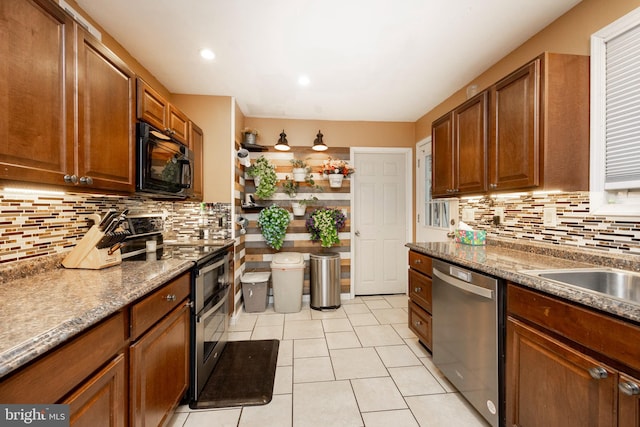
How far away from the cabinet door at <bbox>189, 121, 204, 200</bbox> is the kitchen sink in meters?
2.74

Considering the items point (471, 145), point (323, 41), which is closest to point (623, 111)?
point (471, 145)

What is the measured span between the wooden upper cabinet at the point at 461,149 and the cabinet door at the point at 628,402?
4.73ft

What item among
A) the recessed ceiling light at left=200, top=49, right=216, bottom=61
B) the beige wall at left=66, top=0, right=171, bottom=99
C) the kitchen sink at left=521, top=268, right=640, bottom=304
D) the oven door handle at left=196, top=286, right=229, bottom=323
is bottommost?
the oven door handle at left=196, top=286, right=229, bottom=323

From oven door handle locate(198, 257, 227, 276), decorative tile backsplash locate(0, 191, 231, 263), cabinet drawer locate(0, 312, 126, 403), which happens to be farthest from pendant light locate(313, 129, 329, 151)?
cabinet drawer locate(0, 312, 126, 403)

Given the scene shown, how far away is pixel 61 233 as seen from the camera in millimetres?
1590

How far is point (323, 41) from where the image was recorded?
2051mm

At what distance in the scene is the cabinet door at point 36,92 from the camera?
1.01m

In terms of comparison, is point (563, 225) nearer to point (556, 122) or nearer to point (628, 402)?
point (556, 122)

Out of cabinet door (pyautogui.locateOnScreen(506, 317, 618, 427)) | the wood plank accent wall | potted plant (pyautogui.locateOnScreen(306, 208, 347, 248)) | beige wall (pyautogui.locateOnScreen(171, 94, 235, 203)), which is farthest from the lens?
the wood plank accent wall

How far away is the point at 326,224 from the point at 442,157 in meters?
1.55

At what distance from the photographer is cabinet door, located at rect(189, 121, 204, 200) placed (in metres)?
2.67

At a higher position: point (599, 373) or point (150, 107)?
point (150, 107)

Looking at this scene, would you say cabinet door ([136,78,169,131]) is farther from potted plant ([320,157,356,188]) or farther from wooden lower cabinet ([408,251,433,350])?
wooden lower cabinet ([408,251,433,350])

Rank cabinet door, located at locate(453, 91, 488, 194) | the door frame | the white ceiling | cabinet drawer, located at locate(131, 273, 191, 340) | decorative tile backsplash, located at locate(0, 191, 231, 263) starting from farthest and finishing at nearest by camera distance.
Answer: the door frame < cabinet door, located at locate(453, 91, 488, 194) < the white ceiling < decorative tile backsplash, located at locate(0, 191, 231, 263) < cabinet drawer, located at locate(131, 273, 191, 340)
